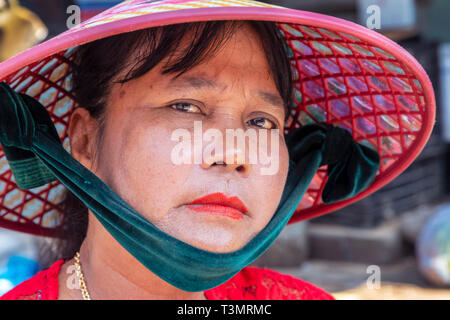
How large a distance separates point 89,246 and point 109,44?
1.52 ft

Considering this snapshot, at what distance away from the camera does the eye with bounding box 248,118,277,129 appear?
1095 millimetres

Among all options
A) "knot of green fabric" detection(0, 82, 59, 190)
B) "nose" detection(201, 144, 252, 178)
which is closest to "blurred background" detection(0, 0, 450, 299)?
"knot of green fabric" detection(0, 82, 59, 190)

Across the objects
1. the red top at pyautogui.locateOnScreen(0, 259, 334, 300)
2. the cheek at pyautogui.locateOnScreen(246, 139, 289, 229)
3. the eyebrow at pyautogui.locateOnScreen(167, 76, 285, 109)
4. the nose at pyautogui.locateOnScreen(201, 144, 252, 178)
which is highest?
the eyebrow at pyautogui.locateOnScreen(167, 76, 285, 109)

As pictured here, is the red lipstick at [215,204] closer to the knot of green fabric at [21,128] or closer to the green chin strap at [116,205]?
the green chin strap at [116,205]

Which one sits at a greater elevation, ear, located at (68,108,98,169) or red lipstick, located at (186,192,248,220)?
ear, located at (68,108,98,169)

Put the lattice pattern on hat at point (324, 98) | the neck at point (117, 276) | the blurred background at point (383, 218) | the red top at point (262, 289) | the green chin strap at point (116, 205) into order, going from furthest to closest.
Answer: the blurred background at point (383, 218)
the red top at point (262, 289)
the lattice pattern on hat at point (324, 98)
the neck at point (117, 276)
the green chin strap at point (116, 205)

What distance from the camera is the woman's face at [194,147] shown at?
932 millimetres

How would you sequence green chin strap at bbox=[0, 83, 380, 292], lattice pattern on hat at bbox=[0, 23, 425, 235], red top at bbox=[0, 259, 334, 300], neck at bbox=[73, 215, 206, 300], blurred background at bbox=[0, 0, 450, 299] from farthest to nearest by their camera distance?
blurred background at bbox=[0, 0, 450, 299]
red top at bbox=[0, 259, 334, 300]
lattice pattern on hat at bbox=[0, 23, 425, 235]
neck at bbox=[73, 215, 206, 300]
green chin strap at bbox=[0, 83, 380, 292]


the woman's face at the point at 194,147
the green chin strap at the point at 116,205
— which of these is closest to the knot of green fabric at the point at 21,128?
the green chin strap at the point at 116,205

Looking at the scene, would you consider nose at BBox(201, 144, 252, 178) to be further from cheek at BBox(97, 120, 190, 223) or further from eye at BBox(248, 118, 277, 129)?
eye at BBox(248, 118, 277, 129)

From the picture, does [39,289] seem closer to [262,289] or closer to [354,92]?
[262,289]

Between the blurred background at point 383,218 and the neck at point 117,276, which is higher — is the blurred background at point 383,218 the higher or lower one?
the higher one

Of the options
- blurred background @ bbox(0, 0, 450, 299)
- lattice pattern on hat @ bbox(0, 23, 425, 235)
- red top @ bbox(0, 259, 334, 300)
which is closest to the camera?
lattice pattern on hat @ bbox(0, 23, 425, 235)

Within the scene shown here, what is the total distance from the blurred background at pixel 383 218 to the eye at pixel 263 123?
6.47 feet
